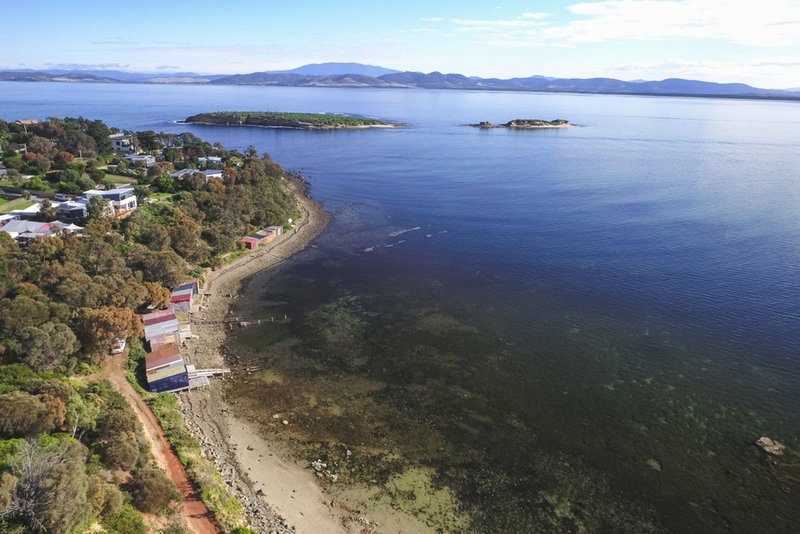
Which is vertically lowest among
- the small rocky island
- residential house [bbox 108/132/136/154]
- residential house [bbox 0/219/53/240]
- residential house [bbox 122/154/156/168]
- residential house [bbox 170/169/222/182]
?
residential house [bbox 0/219/53/240]

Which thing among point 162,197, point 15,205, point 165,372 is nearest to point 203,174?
point 162,197

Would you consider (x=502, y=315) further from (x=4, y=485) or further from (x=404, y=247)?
(x=4, y=485)

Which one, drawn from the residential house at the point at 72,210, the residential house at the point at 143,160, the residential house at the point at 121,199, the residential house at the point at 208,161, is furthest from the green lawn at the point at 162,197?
the residential house at the point at 208,161

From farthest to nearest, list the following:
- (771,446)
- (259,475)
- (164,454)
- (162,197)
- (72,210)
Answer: (162,197)
(72,210)
(771,446)
(259,475)
(164,454)

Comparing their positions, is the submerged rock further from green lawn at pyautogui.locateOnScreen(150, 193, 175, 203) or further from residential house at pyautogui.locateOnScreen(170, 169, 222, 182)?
residential house at pyautogui.locateOnScreen(170, 169, 222, 182)

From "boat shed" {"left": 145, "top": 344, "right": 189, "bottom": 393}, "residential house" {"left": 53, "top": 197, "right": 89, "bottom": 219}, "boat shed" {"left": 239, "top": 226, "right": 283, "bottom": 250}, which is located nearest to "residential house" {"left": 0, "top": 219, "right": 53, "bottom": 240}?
"residential house" {"left": 53, "top": 197, "right": 89, "bottom": 219}

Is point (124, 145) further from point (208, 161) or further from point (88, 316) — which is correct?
point (88, 316)
